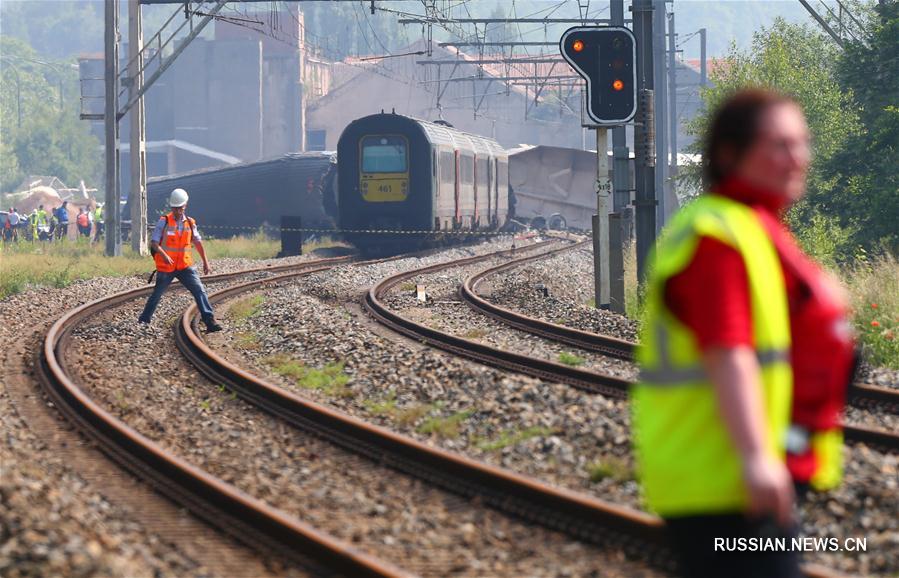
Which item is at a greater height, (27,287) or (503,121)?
(503,121)

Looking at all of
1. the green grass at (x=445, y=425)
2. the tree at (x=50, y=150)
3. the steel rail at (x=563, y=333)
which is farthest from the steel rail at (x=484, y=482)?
the tree at (x=50, y=150)

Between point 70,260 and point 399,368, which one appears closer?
point 399,368

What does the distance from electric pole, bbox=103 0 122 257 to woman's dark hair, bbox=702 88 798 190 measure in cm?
2423

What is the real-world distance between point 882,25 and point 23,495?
62.5 feet

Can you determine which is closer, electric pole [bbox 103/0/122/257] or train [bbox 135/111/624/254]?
electric pole [bbox 103/0/122/257]

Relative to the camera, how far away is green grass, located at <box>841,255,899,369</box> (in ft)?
39.0

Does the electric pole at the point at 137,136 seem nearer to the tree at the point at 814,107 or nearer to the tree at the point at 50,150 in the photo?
the tree at the point at 814,107

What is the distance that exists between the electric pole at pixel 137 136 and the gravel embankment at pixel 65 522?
58.4ft

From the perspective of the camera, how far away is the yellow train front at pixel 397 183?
1163 inches

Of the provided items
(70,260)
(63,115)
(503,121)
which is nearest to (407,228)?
(70,260)

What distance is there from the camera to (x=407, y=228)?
30.1m

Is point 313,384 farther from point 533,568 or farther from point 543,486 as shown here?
point 533,568

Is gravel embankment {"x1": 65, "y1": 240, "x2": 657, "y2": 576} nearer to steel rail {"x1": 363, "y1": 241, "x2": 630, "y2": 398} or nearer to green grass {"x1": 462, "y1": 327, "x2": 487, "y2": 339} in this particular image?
steel rail {"x1": 363, "y1": 241, "x2": 630, "y2": 398}

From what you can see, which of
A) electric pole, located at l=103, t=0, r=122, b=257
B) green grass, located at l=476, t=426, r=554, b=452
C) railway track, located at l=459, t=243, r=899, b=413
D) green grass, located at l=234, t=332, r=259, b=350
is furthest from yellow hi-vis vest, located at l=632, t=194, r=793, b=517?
electric pole, located at l=103, t=0, r=122, b=257
